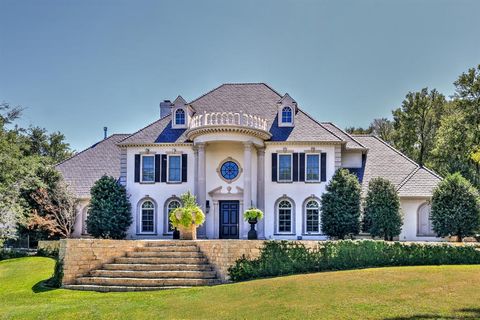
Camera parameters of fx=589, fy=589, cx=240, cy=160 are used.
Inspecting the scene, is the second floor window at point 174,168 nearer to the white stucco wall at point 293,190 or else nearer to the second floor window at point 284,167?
the white stucco wall at point 293,190

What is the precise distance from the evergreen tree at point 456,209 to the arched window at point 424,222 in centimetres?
242

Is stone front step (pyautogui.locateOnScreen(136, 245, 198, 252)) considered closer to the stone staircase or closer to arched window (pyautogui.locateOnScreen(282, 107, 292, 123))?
the stone staircase

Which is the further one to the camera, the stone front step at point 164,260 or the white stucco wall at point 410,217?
the white stucco wall at point 410,217

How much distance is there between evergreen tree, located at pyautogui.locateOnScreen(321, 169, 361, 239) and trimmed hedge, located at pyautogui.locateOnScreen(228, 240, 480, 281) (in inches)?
360

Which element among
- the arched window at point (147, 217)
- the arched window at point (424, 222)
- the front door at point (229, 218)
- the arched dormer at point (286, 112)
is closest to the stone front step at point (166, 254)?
the front door at point (229, 218)

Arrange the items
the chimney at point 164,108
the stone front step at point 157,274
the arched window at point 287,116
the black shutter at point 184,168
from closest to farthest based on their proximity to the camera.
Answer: the stone front step at point 157,274 → the black shutter at point 184,168 → the arched window at point 287,116 → the chimney at point 164,108

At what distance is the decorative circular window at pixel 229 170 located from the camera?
104ft

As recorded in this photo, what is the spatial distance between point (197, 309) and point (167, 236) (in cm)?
1753

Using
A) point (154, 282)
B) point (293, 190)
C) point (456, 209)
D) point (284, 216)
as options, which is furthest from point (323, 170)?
point (154, 282)

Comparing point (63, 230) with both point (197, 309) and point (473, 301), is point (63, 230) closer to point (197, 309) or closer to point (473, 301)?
point (197, 309)

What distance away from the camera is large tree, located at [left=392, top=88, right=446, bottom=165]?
154ft

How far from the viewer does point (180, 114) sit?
3338cm

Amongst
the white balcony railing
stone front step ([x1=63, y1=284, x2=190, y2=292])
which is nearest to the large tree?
the white balcony railing

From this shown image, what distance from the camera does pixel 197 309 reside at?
14.7 m
